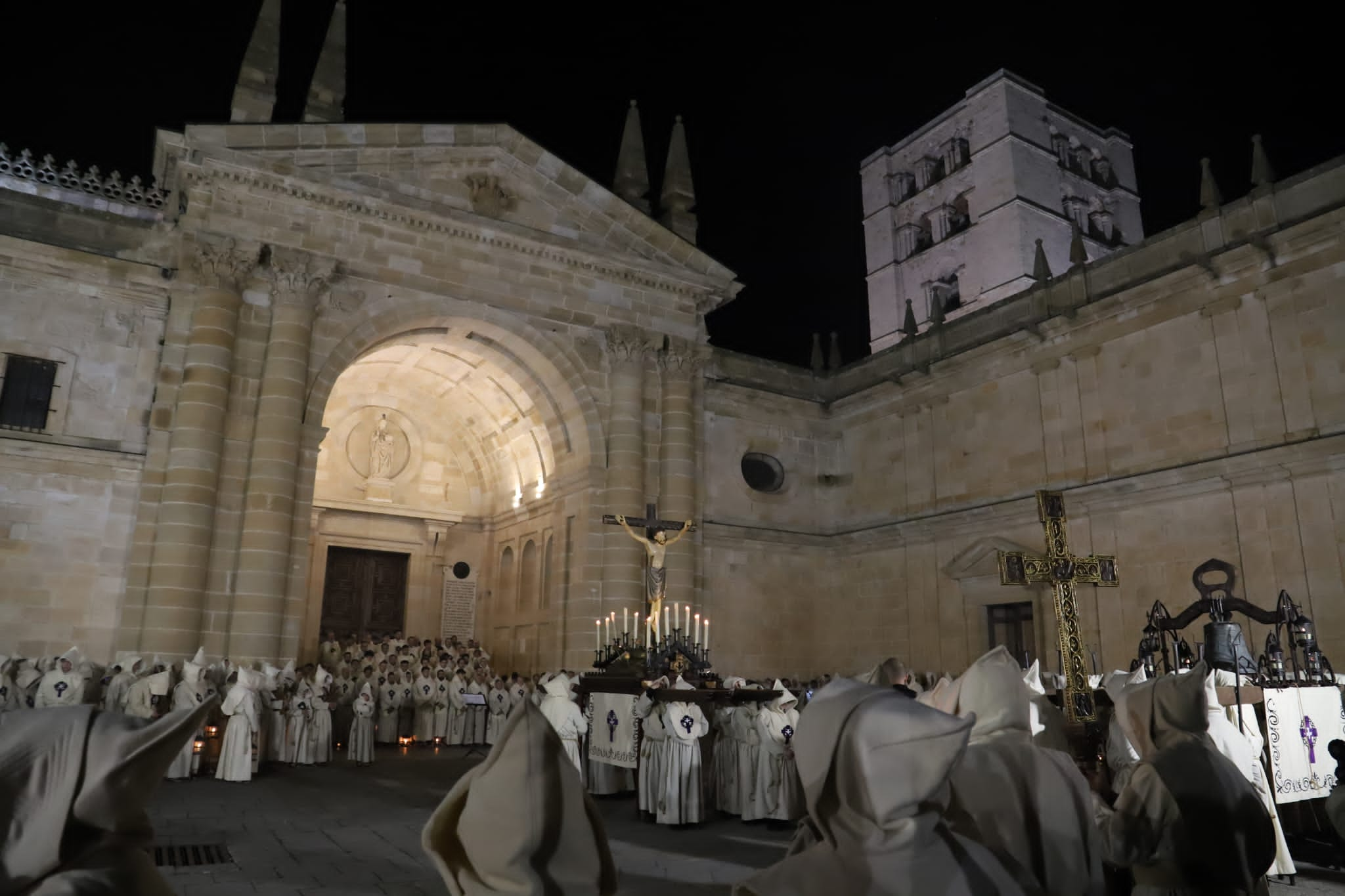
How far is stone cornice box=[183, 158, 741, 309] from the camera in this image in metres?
15.9

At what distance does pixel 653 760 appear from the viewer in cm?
971

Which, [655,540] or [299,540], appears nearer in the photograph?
[655,540]

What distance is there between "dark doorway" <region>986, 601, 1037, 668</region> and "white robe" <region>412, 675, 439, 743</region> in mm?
10941

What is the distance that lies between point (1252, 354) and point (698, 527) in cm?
1079

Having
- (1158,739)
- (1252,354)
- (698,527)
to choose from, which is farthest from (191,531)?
(1252,354)

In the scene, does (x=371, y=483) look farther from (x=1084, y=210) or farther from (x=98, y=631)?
(x=1084, y=210)

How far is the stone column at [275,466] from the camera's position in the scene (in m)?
14.6

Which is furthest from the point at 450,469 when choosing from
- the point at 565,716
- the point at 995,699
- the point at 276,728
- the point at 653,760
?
the point at 995,699

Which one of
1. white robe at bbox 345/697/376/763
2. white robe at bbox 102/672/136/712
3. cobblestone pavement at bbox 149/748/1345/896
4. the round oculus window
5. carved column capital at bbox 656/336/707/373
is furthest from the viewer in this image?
the round oculus window

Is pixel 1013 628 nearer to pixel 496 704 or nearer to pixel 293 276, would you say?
pixel 496 704

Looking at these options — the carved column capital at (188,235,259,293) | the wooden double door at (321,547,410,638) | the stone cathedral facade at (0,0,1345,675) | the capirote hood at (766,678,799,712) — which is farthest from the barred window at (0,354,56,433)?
the capirote hood at (766,678,799,712)

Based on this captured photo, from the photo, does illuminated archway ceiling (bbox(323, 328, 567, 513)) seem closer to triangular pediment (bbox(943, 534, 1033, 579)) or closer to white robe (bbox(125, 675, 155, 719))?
white robe (bbox(125, 675, 155, 719))

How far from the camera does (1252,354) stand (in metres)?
15.3

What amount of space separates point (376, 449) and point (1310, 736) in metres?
19.3
